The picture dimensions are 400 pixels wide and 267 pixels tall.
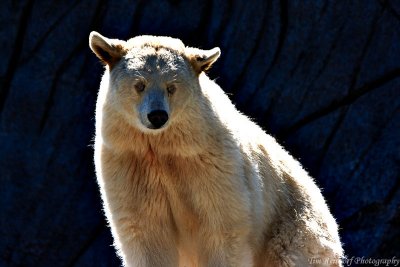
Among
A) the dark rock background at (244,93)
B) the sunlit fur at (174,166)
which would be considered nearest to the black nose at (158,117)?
the sunlit fur at (174,166)

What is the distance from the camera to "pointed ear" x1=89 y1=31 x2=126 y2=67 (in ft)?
25.4

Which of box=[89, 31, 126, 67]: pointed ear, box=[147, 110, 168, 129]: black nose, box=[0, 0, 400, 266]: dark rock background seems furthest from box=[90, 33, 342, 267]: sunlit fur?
box=[0, 0, 400, 266]: dark rock background

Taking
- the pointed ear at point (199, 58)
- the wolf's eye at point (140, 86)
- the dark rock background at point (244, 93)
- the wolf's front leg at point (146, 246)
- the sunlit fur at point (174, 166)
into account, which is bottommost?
the wolf's front leg at point (146, 246)


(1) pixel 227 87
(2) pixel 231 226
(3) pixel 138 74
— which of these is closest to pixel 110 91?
(3) pixel 138 74

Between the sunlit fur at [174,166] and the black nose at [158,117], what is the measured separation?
8.3 inches

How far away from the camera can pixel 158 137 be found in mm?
7781

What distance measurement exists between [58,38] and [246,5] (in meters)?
2.32

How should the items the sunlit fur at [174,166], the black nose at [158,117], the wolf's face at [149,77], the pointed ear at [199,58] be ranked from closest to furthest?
the black nose at [158,117], the wolf's face at [149,77], the sunlit fur at [174,166], the pointed ear at [199,58]

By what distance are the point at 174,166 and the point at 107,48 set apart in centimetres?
108

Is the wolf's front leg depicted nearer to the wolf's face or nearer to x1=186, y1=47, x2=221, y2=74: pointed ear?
the wolf's face

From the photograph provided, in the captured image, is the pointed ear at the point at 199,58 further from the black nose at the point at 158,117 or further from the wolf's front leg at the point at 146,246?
the wolf's front leg at the point at 146,246

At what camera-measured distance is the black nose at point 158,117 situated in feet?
24.0

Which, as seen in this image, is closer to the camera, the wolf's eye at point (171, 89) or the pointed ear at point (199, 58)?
the wolf's eye at point (171, 89)

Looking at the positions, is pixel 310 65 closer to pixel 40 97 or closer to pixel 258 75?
pixel 258 75
